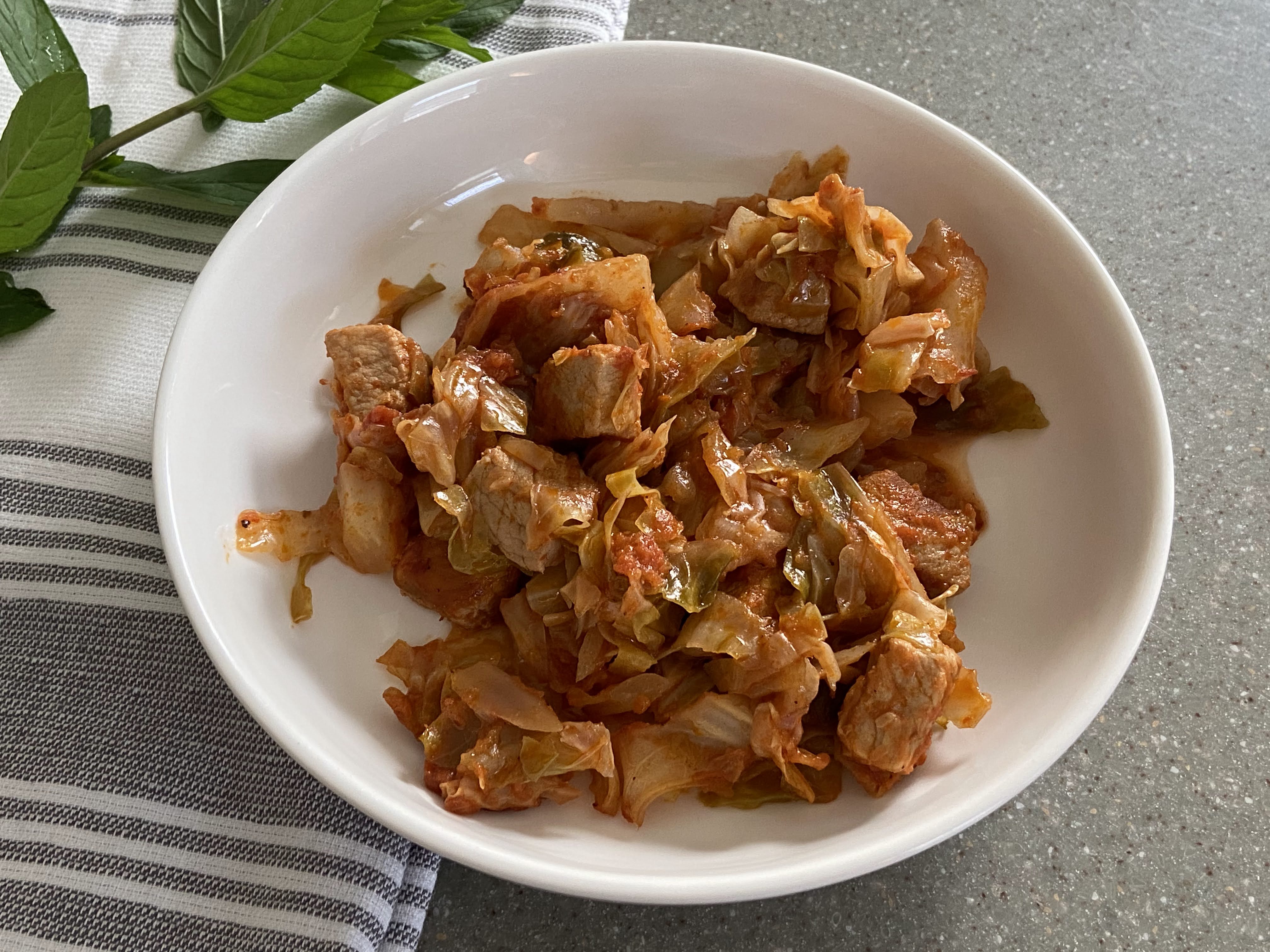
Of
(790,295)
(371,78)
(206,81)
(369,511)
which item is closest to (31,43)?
(206,81)

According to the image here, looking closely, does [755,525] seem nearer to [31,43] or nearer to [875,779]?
[875,779]

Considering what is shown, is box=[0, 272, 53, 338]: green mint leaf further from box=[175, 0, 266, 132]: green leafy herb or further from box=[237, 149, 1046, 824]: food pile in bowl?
box=[237, 149, 1046, 824]: food pile in bowl

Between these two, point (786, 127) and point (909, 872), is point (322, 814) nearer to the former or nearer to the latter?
point (909, 872)

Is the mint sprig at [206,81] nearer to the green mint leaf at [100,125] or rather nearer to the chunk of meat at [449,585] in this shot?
the green mint leaf at [100,125]

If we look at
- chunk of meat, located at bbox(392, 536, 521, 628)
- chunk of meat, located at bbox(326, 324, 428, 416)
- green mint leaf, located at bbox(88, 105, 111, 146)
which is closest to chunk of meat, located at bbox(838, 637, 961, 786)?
chunk of meat, located at bbox(392, 536, 521, 628)

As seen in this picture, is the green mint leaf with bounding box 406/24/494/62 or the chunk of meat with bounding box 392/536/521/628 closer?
the chunk of meat with bounding box 392/536/521/628
